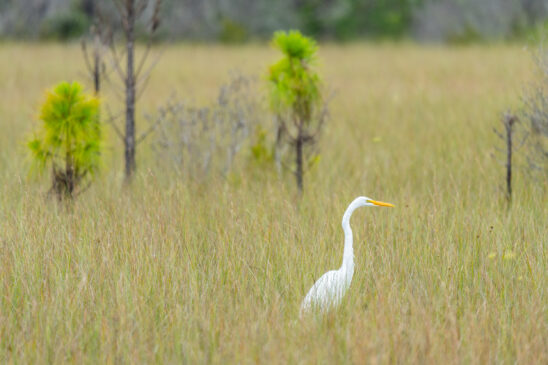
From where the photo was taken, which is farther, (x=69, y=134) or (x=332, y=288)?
(x=69, y=134)

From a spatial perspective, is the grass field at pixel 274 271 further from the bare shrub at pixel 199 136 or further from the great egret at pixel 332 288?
the bare shrub at pixel 199 136

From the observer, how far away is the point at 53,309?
315 cm

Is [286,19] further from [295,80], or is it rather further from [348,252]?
[348,252]

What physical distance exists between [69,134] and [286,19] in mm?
27340

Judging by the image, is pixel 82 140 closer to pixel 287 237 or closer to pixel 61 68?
pixel 287 237

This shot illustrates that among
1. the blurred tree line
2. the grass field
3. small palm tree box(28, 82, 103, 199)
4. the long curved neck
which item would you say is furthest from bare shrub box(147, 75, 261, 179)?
Answer: the blurred tree line

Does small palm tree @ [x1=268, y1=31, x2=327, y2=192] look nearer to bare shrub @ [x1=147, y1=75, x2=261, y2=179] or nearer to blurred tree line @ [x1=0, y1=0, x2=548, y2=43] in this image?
bare shrub @ [x1=147, y1=75, x2=261, y2=179]

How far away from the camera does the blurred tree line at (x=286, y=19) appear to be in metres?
28.0

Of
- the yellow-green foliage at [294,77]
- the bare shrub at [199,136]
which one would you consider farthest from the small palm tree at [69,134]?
the yellow-green foliage at [294,77]

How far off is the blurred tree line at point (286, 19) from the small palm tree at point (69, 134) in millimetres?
21675

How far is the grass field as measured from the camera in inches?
112

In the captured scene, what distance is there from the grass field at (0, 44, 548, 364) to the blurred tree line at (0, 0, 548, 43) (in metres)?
22.3

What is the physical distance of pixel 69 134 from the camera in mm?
5121

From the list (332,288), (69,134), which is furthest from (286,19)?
(332,288)
